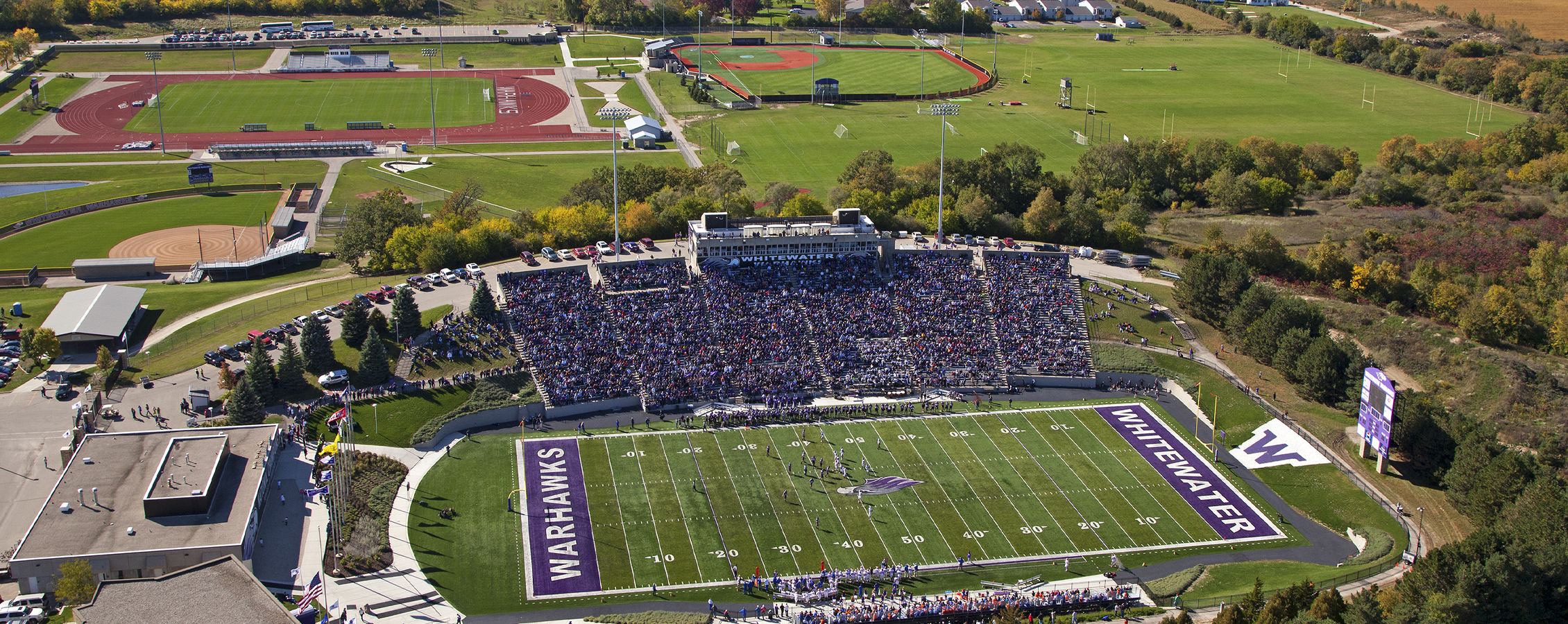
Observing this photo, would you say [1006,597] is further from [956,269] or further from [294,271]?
[294,271]

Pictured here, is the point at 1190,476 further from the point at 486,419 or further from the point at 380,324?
the point at 380,324

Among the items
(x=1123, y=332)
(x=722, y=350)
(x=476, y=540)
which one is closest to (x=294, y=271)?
(x=722, y=350)

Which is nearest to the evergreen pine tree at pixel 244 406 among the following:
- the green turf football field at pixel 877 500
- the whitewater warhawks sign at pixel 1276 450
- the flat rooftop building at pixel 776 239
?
the green turf football field at pixel 877 500

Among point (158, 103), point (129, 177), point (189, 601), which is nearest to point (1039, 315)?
point (189, 601)

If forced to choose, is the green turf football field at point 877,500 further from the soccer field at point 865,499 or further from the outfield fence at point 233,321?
the outfield fence at point 233,321

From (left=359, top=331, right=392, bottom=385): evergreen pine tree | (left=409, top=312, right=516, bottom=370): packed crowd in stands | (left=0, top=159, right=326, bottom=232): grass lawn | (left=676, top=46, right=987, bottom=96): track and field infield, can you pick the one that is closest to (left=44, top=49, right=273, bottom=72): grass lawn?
(left=0, top=159, right=326, bottom=232): grass lawn

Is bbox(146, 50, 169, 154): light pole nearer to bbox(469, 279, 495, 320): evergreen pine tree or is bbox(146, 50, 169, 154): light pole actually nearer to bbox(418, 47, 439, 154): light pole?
bbox(418, 47, 439, 154): light pole
